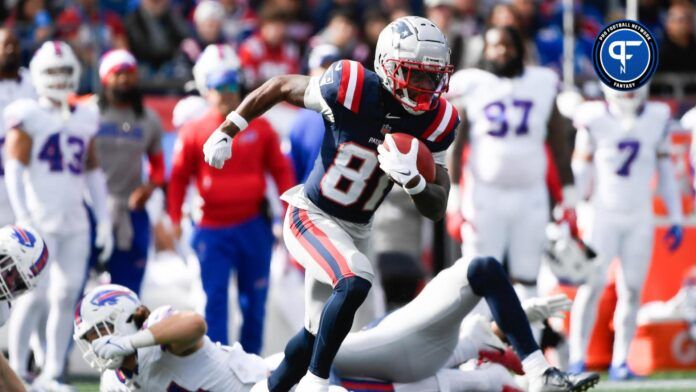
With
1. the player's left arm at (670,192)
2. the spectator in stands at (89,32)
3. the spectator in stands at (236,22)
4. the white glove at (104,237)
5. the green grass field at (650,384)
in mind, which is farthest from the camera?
the spectator in stands at (236,22)

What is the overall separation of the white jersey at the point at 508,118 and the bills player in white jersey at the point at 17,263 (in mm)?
3020

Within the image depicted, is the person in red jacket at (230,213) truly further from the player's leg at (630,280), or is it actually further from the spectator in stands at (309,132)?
the player's leg at (630,280)

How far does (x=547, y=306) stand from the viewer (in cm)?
582

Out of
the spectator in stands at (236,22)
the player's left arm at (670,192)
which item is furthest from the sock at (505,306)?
the spectator in stands at (236,22)

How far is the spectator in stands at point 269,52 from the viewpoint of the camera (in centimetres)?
1055

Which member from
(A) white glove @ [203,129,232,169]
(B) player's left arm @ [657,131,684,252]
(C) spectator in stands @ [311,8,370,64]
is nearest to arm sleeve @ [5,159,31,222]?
(A) white glove @ [203,129,232,169]

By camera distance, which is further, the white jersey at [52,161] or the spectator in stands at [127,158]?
the spectator in stands at [127,158]

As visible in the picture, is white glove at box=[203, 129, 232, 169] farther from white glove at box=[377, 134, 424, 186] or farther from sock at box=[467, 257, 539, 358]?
sock at box=[467, 257, 539, 358]

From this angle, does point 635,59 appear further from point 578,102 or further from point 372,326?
point 578,102

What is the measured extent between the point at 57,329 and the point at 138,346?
2.04 metres

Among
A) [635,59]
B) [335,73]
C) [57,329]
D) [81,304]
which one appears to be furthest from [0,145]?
[635,59]

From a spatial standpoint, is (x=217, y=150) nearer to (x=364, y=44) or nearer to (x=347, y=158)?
(x=347, y=158)

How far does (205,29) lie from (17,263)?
5479 mm

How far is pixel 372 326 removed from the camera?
5.81 meters
